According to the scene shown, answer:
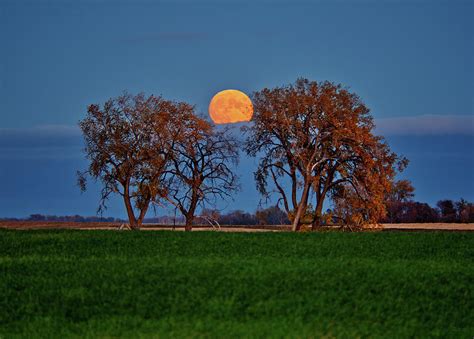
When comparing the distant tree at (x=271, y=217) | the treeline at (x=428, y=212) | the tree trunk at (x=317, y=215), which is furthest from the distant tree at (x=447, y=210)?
the tree trunk at (x=317, y=215)

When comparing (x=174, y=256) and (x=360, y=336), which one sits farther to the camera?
(x=174, y=256)

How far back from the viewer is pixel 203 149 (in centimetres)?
4481

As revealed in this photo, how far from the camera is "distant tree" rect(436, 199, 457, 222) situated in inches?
2507

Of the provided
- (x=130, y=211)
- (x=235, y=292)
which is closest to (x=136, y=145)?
(x=130, y=211)

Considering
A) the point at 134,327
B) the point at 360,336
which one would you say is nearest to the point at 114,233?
the point at 134,327

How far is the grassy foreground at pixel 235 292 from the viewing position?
1490cm

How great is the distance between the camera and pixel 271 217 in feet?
178

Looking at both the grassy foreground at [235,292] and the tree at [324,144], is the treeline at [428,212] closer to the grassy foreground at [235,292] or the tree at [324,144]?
the tree at [324,144]

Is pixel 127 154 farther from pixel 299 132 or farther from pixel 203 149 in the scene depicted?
pixel 299 132

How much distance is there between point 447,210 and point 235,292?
50.4 m

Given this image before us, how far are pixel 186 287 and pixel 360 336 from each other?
4.63 metres

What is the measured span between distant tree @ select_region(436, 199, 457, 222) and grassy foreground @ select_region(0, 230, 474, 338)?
39.6 m

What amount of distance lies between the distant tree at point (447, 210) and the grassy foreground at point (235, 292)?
39586 mm

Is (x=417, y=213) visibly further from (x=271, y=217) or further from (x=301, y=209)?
(x=301, y=209)
